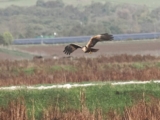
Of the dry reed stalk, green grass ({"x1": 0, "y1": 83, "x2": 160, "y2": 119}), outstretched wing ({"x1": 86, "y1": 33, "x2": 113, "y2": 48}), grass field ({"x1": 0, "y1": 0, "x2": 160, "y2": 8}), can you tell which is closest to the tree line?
grass field ({"x1": 0, "y1": 0, "x2": 160, "y2": 8})

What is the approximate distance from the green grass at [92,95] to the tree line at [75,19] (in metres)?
45.5

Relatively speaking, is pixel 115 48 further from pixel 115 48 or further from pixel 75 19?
pixel 75 19

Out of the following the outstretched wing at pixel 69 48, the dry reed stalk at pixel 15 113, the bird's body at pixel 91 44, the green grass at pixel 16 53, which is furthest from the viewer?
the green grass at pixel 16 53

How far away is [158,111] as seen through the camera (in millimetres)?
11523

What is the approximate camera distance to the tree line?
71.8 m

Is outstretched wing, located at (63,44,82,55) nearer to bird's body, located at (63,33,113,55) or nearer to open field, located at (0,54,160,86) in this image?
bird's body, located at (63,33,113,55)

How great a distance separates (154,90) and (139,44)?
32.8 meters

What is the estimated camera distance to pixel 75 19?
3506 inches

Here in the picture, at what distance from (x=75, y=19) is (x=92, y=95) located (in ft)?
236

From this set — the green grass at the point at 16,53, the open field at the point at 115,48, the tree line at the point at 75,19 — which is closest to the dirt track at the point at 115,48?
the open field at the point at 115,48

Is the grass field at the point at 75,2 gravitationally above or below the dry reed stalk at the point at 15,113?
above

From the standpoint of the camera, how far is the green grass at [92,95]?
669 inches

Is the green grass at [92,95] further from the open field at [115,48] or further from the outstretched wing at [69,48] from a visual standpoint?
the open field at [115,48]

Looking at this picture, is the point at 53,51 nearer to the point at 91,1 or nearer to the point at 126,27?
the point at 126,27
